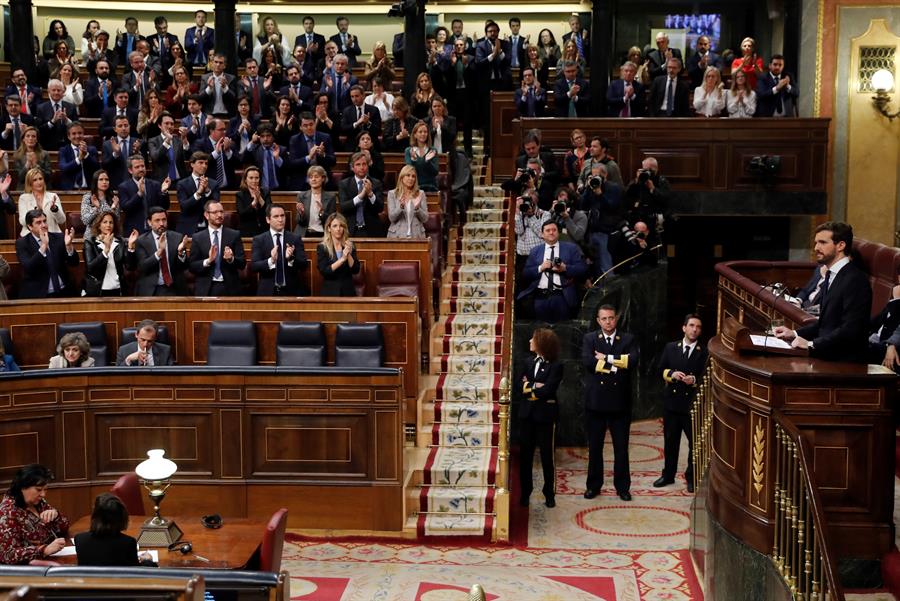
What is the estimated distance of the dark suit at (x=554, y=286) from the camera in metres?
9.84

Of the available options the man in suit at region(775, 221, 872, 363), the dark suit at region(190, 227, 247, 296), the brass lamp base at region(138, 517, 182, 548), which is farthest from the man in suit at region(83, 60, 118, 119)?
the man in suit at region(775, 221, 872, 363)

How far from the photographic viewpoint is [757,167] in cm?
1234

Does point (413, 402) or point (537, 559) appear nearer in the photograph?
point (537, 559)

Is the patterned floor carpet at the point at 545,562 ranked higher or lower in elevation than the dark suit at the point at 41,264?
lower

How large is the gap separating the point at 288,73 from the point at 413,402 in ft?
16.9

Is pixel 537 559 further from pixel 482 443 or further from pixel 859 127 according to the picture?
pixel 859 127

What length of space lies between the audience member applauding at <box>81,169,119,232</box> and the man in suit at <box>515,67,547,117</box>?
4500 millimetres

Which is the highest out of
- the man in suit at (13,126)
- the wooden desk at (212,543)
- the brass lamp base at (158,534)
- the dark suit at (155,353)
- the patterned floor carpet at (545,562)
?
the man in suit at (13,126)

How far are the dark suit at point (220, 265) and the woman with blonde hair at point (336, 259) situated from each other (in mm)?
617

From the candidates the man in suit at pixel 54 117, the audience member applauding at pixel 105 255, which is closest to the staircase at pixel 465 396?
the audience member applauding at pixel 105 255

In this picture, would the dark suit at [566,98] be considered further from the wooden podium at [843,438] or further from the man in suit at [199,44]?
the wooden podium at [843,438]

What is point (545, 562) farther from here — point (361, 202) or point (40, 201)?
point (40, 201)

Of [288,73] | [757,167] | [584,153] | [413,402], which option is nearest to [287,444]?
[413,402]

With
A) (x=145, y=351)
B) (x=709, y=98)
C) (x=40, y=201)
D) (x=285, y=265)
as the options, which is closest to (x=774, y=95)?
(x=709, y=98)
